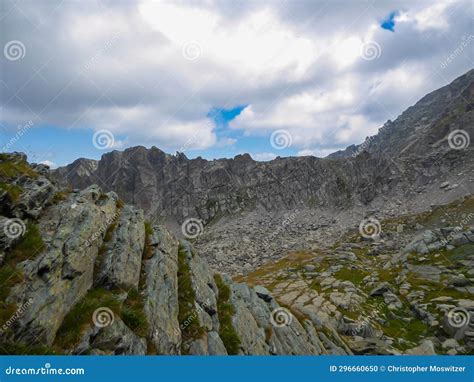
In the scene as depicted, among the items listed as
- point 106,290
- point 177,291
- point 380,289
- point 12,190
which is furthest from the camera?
point 380,289

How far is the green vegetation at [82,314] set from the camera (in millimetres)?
12828

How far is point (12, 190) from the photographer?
58.7 feet

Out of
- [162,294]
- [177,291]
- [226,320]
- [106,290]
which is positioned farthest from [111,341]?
[226,320]

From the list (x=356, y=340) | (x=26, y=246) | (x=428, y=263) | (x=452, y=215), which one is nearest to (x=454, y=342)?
(x=356, y=340)

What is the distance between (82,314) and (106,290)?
7.91ft

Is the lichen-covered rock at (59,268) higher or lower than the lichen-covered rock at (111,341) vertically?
higher

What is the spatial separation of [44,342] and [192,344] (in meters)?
6.88

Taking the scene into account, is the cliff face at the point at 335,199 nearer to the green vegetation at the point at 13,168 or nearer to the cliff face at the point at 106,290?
the cliff face at the point at 106,290

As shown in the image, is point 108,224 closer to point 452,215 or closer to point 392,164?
point 452,215

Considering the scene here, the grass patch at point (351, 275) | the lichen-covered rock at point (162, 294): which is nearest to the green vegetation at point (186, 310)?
the lichen-covered rock at point (162, 294)

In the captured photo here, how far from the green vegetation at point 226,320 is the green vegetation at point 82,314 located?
6980 millimetres

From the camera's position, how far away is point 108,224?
20.6 meters

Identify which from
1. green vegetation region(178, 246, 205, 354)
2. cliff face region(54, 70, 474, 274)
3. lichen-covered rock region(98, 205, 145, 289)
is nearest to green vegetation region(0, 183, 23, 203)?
lichen-covered rock region(98, 205, 145, 289)

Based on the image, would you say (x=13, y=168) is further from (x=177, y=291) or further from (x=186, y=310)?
(x=186, y=310)
